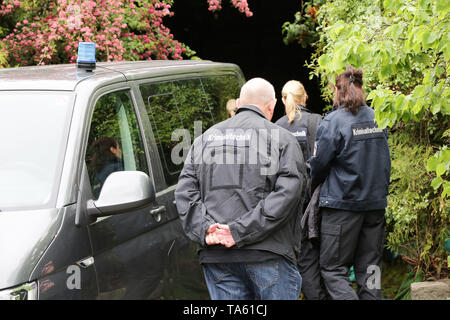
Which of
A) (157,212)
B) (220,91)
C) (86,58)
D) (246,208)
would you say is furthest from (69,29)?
(246,208)

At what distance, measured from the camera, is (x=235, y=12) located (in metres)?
11.5

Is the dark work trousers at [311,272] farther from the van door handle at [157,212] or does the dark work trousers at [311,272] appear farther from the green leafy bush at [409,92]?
the van door handle at [157,212]

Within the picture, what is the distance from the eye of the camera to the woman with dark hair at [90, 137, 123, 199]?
3.46 meters

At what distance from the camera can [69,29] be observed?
22.4ft

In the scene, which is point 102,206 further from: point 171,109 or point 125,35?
point 125,35

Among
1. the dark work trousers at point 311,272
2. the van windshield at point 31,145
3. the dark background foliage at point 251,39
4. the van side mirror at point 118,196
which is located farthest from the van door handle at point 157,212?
the dark background foliage at point 251,39

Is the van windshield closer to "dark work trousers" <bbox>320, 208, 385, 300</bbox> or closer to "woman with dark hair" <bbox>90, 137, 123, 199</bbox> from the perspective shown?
"woman with dark hair" <bbox>90, 137, 123, 199</bbox>

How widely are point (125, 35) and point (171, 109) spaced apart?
12.2 feet

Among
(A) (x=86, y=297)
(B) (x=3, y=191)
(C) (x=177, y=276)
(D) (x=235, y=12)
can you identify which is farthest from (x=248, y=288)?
(D) (x=235, y=12)

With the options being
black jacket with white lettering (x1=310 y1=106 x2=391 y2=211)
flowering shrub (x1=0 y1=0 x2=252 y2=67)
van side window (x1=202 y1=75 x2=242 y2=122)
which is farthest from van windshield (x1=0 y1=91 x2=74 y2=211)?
flowering shrub (x1=0 y1=0 x2=252 y2=67)

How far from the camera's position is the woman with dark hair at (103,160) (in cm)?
346

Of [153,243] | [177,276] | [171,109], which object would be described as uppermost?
[171,109]

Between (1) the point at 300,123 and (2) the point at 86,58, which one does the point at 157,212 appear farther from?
(1) the point at 300,123

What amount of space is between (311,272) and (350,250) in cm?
42
